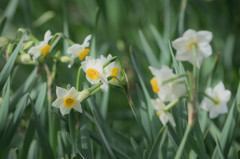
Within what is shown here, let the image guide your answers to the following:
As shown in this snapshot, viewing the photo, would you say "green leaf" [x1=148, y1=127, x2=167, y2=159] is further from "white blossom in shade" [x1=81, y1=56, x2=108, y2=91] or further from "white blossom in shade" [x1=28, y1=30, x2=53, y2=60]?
"white blossom in shade" [x1=28, y1=30, x2=53, y2=60]

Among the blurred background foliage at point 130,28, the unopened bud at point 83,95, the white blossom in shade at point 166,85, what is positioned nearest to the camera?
the white blossom in shade at point 166,85

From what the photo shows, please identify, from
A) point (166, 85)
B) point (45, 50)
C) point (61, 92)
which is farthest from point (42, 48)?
point (166, 85)

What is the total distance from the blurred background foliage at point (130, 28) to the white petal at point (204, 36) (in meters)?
0.33

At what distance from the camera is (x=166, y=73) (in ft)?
1.53

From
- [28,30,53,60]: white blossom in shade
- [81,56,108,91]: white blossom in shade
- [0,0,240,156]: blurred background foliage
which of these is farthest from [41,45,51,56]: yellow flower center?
[0,0,240,156]: blurred background foliage

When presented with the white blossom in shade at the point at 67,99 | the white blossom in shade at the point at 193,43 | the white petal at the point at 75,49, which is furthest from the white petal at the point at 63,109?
the white blossom in shade at the point at 193,43

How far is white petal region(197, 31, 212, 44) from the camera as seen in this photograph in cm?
50

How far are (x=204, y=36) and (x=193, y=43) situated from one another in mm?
23

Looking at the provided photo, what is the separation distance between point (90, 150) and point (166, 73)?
10.5 inches

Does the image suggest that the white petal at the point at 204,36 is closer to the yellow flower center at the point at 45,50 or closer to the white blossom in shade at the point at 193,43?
the white blossom in shade at the point at 193,43

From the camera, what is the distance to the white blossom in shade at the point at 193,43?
0.50 meters

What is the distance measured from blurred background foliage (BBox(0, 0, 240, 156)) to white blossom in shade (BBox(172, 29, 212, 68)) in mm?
320

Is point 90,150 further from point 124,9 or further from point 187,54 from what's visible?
point 124,9

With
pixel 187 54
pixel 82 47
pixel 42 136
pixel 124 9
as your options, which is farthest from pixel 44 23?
pixel 187 54
